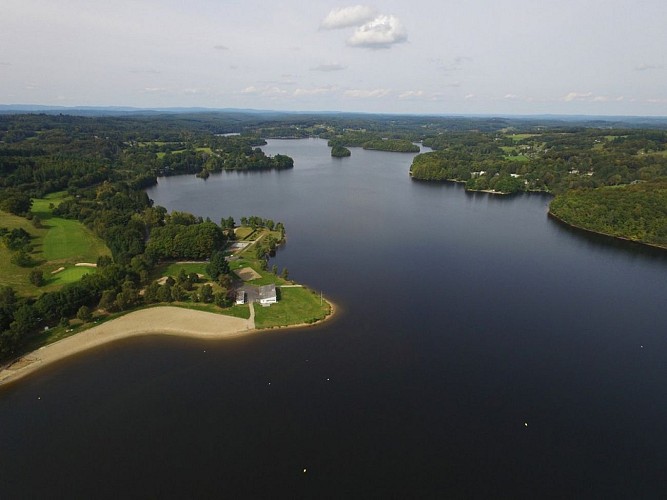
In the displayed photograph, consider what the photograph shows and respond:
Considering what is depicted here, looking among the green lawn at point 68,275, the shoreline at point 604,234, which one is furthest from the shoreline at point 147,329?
the shoreline at point 604,234

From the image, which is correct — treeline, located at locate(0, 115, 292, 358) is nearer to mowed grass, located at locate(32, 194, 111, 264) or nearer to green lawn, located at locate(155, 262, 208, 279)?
green lawn, located at locate(155, 262, 208, 279)

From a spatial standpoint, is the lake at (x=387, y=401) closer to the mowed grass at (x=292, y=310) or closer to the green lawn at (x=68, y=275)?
the mowed grass at (x=292, y=310)

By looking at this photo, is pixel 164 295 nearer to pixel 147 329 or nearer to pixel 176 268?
pixel 147 329

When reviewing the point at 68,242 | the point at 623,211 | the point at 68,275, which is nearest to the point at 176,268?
the point at 68,275

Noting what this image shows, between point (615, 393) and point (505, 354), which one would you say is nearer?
point (615, 393)

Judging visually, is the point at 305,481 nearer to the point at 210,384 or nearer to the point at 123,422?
the point at 210,384

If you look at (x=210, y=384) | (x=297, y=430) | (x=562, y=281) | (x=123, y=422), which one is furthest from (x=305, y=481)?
(x=562, y=281)
